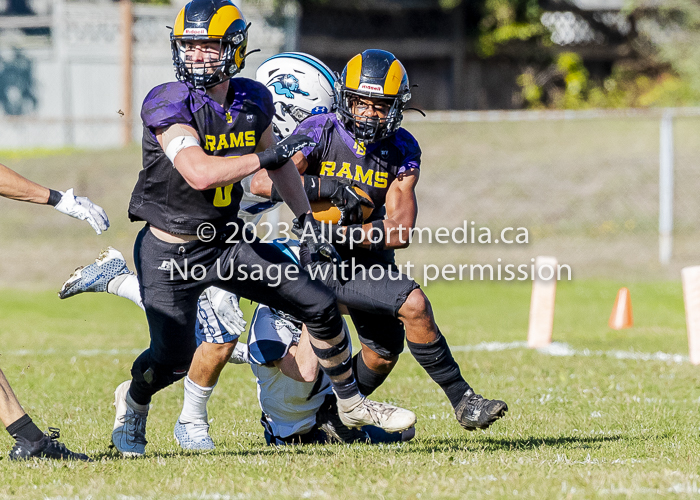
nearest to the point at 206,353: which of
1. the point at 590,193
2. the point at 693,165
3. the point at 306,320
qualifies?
the point at 306,320

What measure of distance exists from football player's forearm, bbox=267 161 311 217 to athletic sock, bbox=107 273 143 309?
1.63 m

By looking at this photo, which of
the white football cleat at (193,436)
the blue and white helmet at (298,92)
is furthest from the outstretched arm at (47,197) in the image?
the blue and white helmet at (298,92)

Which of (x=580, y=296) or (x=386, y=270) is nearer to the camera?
(x=386, y=270)

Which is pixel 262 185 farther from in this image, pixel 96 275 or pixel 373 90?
pixel 96 275

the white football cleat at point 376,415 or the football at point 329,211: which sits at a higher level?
the football at point 329,211

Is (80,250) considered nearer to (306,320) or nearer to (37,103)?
(37,103)

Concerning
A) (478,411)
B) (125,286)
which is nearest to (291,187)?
(478,411)

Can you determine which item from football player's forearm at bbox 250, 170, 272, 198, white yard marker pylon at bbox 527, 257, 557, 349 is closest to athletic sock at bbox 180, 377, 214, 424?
football player's forearm at bbox 250, 170, 272, 198

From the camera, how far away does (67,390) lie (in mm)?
6766

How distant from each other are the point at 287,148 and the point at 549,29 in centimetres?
1803

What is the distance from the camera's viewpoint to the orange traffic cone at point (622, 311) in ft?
30.2

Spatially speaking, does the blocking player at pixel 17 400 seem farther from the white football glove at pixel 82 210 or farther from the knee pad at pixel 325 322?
the knee pad at pixel 325 322

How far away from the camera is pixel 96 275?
6039mm

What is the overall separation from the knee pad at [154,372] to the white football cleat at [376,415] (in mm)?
896
